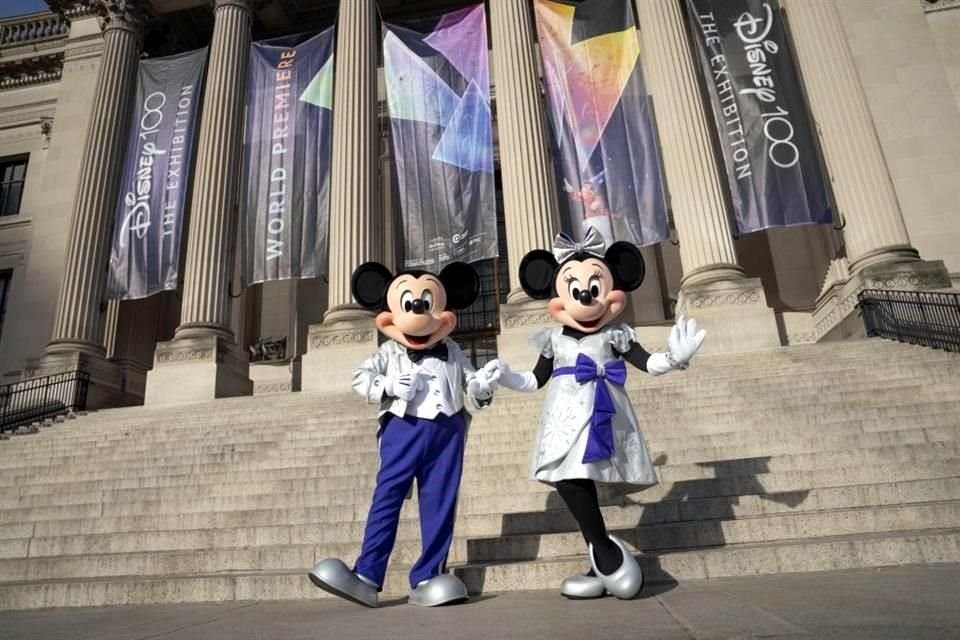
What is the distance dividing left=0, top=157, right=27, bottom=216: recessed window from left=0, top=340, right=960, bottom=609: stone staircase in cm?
1313

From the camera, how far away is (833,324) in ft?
40.9

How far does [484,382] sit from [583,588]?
4.21 ft

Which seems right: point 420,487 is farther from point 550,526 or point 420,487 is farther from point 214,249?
point 214,249

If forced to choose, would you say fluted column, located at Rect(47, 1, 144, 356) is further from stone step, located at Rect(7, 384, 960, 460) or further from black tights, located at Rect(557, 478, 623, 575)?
black tights, located at Rect(557, 478, 623, 575)

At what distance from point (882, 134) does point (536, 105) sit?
Answer: 851cm

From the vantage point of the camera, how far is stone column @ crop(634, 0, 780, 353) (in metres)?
11.5

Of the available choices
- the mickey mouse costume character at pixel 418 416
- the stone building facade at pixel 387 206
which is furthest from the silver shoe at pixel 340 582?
the stone building facade at pixel 387 206

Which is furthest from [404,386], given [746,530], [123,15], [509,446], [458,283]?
[123,15]

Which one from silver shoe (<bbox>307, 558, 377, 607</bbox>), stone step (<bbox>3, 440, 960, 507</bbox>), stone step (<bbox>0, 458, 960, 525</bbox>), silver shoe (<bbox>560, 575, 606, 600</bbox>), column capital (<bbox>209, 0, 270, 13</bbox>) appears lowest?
silver shoe (<bbox>560, 575, 606, 600</bbox>)

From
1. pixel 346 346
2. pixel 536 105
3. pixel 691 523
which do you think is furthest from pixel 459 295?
pixel 536 105

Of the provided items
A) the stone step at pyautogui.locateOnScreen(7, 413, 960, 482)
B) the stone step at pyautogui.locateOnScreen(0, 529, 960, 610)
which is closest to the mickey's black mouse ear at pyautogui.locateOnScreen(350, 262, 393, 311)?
the stone step at pyautogui.locateOnScreen(0, 529, 960, 610)

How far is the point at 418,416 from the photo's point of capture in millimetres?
3717

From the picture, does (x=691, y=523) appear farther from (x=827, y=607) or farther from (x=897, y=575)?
(x=827, y=607)

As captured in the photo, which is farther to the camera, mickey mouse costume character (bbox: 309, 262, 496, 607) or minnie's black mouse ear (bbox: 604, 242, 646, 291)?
minnie's black mouse ear (bbox: 604, 242, 646, 291)
